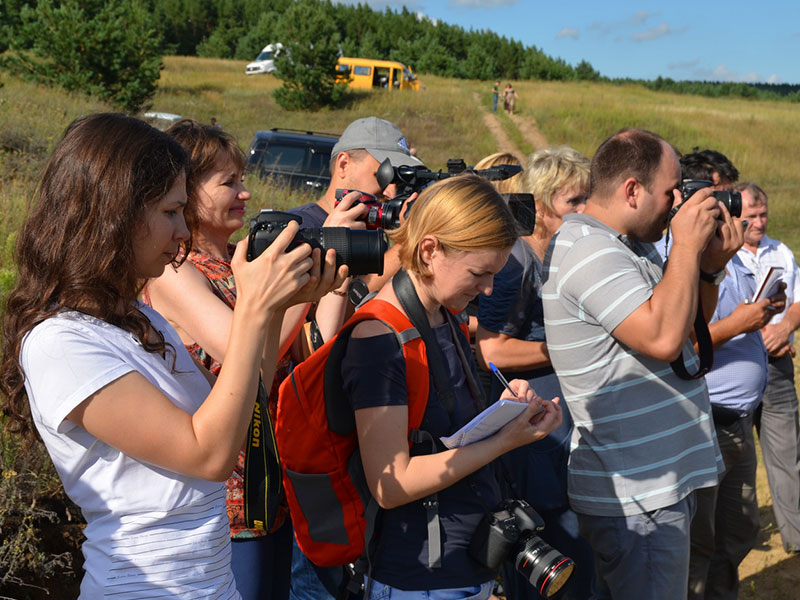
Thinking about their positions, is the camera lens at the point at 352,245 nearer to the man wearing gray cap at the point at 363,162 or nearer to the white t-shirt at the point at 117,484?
the white t-shirt at the point at 117,484

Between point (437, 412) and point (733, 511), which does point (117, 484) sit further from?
point (733, 511)

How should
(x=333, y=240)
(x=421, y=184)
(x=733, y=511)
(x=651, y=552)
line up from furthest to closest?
(x=733, y=511)
(x=421, y=184)
(x=651, y=552)
(x=333, y=240)

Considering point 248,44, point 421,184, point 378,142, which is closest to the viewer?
point 421,184

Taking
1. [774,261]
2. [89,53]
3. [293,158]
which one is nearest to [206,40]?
[89,53]

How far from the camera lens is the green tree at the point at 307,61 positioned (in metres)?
28.0

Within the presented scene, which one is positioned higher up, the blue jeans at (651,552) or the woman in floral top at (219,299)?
the woman in floral top at (219,299)

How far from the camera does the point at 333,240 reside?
1.65 metres

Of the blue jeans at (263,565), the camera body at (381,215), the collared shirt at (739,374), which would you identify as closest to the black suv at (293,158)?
the collared shirt at (739,374)

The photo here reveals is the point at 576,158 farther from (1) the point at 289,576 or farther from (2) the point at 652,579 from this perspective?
(1) the point at 289,576

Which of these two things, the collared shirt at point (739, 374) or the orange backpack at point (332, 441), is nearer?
the orange backpack at point (332, 441)

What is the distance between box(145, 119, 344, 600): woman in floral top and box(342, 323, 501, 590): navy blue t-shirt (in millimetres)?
290

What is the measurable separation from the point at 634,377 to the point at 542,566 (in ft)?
2.41

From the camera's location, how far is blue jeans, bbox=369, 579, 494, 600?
185 centimetres

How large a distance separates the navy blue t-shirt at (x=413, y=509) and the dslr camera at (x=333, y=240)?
246 mm
